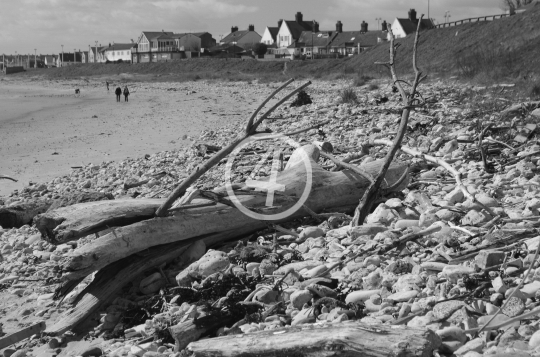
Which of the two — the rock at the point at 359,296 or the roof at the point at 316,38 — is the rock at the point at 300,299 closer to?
the rock at the point at 359,296

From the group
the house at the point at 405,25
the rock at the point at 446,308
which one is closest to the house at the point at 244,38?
the house at the point at 405,25

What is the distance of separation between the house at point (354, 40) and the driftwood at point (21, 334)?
8945 cm

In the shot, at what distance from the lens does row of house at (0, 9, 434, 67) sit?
95688 mm

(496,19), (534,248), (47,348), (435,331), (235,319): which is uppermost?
(496,19)

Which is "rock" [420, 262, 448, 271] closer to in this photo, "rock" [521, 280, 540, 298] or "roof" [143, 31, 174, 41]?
"rock" [521, 280, 540, 298]

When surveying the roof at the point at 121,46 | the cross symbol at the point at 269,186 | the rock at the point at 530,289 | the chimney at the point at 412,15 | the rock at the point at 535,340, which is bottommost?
the rock at the point at 535,340

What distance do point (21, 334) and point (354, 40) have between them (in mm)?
97082

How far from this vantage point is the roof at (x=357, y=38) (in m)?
94.1

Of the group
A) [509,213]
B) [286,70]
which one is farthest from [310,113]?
[286,70]

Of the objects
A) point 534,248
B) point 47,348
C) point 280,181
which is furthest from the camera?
point 280,181

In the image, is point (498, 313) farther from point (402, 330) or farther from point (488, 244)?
point (488, 244)

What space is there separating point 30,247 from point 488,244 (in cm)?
529

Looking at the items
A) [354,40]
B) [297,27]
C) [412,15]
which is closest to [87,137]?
[354,40]

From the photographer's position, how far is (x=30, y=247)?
7160mm
